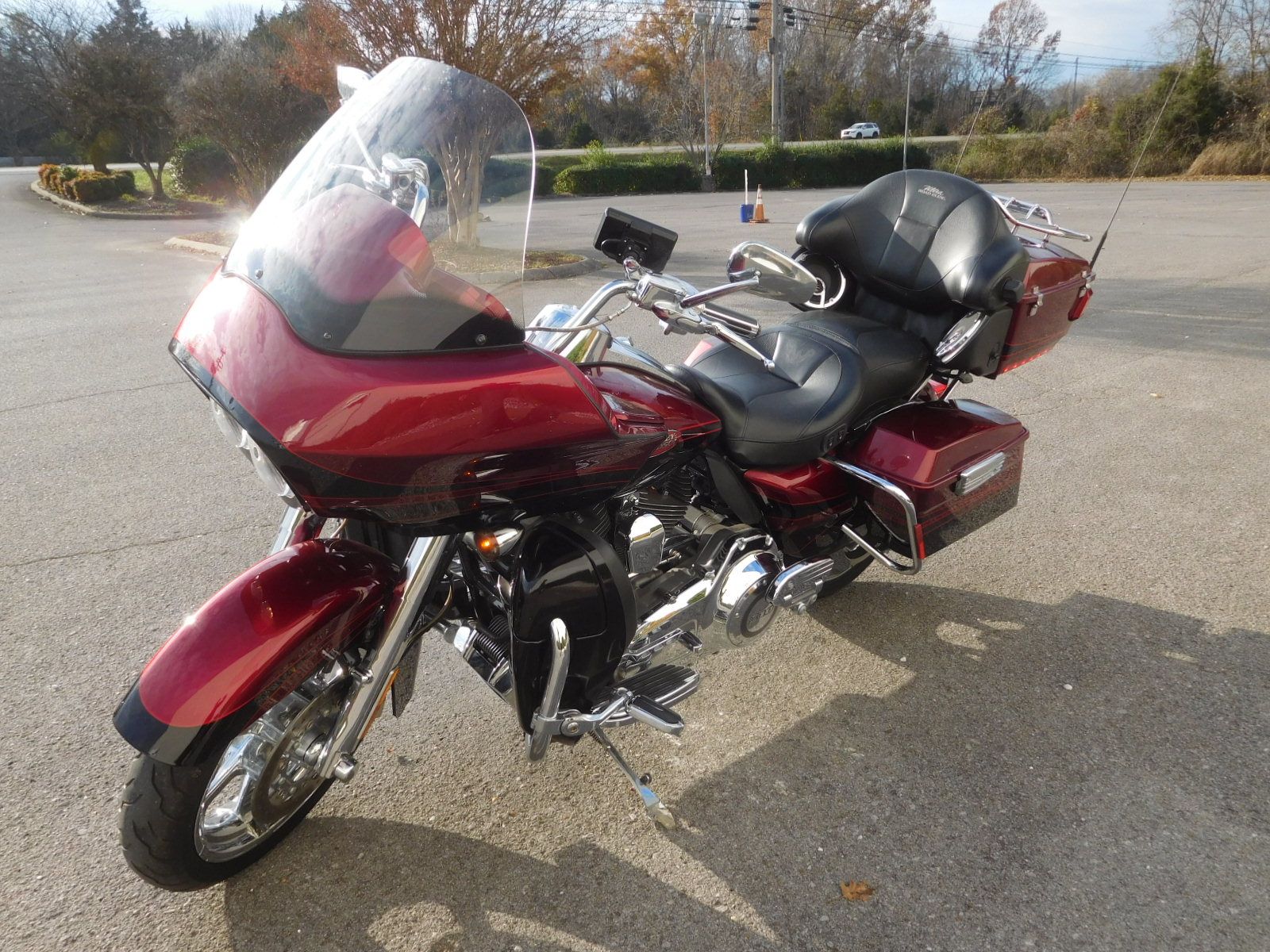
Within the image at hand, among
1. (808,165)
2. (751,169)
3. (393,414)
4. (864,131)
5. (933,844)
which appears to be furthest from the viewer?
(864,131)

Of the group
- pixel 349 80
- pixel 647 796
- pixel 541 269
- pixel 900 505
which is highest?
pixel 349 80

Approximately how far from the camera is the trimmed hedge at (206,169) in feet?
75.1

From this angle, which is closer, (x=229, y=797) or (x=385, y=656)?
(x=385, y=656)

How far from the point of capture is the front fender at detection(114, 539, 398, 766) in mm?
1854

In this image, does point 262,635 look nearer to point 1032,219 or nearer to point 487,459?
point 487,459

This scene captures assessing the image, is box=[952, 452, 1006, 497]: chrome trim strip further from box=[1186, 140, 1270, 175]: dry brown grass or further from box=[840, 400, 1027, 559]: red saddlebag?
box=[1186, 140, 1270, 175]: dry brown grass

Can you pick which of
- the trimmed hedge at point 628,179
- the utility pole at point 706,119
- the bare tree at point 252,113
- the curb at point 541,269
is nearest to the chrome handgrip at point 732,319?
the curb at point 541,269

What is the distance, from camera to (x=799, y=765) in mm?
2680

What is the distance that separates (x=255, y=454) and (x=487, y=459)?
0.44 m

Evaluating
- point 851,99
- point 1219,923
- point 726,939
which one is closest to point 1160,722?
point 1219,923

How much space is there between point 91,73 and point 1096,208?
23.9m

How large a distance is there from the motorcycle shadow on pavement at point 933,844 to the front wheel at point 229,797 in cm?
14

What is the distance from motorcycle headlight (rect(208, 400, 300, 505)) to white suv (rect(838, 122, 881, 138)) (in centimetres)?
4576

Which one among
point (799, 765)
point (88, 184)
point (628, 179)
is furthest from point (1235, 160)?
point (88, 184)
